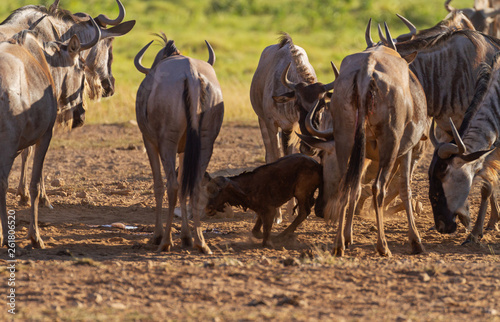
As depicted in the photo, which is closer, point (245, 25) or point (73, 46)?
point (73, 46)

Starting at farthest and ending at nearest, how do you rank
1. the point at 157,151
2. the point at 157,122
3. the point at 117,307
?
1. the point at 157,151
2. the point at 157,122
3. the point at 117,307

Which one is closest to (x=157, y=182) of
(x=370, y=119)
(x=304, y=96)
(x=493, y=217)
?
(x=304, y=96)

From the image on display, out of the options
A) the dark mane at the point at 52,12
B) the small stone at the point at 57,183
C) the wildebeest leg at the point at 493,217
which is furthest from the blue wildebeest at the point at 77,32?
the wildebeest leg at the point at 493,217

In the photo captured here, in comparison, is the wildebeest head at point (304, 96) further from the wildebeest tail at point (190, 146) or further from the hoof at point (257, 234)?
the wildebeest tail at point (190, 146)

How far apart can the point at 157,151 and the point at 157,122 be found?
0.57 metres

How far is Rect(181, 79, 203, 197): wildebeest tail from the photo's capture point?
21.0 feet

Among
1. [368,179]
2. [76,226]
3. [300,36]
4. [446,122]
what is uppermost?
[300,36]

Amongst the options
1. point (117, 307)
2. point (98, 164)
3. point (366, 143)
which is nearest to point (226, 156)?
point (98, 164)

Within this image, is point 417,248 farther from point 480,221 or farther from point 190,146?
point 190,146

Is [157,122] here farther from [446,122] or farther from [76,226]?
[446,122]

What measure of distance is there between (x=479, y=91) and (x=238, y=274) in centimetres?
353

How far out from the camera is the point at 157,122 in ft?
21.4

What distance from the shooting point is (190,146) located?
6.39 metres

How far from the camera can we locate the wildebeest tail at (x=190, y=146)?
640cm
